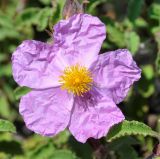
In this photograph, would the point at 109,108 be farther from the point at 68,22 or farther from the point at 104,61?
the point at 68,22

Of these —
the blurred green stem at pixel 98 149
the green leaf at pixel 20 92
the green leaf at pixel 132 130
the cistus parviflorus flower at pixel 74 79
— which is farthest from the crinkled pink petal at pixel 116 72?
the green leaf at pixel 20 92

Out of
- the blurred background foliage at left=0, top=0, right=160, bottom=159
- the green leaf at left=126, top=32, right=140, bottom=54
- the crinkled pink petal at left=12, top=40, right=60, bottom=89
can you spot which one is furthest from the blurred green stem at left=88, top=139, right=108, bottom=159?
the green leaf at left=126, top=32, right=140, bottom=54

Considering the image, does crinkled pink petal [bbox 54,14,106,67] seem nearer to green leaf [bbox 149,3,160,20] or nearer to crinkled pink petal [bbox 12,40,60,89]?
crinkled pink petal [bbox 12,40,60,89]

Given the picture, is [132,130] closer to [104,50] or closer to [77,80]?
[77,80]

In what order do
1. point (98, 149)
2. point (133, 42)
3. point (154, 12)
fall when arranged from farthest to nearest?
1. point (154, 12)
2. point (133, 42)
3. point (98, 149)

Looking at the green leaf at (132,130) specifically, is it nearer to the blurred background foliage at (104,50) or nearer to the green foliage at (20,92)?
the blurred background foliage at (104,50)

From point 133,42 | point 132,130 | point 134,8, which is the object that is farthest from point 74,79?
point 134,8
